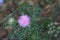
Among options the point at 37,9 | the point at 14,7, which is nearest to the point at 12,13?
the point at 14,7

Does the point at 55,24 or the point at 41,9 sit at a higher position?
the point at 41,9

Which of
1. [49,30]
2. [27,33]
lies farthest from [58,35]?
[27,33]

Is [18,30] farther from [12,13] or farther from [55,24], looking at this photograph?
[55,24]

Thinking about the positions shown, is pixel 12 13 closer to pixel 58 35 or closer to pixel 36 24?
pixel 36 24

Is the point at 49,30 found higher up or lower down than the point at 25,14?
lower down

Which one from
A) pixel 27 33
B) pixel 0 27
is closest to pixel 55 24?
pixel 27 33

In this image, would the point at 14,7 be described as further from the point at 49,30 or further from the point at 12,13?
the point at 49,30

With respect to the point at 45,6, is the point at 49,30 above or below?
below
